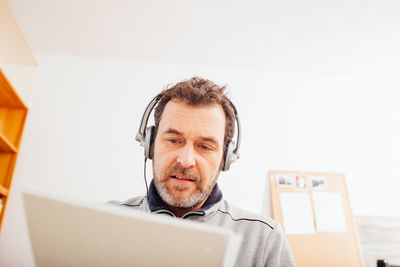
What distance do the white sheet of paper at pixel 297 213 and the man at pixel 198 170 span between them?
88 cm

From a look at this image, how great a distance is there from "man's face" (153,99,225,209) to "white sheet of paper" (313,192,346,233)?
3.68 feet

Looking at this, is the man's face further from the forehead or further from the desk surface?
the desk surface

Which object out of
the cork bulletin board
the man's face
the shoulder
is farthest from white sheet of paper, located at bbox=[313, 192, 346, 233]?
the man's face

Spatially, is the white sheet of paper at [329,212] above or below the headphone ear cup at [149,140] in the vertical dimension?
below

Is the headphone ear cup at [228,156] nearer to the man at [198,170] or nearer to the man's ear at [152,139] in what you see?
the man at [198,170]

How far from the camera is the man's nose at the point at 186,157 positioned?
3.69 ft

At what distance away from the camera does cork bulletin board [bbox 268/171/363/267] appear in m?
1.85

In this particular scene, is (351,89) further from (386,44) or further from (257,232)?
(257,232)

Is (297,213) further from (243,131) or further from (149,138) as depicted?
(149,138)

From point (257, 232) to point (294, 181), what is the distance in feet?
3.60

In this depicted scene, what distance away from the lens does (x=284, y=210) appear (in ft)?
6.40

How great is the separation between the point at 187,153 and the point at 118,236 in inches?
28.2

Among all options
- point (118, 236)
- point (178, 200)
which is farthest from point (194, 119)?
point (118, 236)

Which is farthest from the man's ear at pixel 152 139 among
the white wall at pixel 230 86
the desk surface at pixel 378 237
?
the desk surface at pixel 378 237
